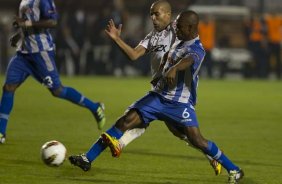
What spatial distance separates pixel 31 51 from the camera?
11453 mm

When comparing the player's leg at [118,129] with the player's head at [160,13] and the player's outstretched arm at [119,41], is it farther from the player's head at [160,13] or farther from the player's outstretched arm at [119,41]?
the player's head at [160,13]

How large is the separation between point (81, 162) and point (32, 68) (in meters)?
3.30

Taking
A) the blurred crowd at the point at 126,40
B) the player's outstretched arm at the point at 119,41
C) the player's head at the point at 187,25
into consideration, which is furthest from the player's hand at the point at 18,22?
the blurred crowd at the point at 126,40

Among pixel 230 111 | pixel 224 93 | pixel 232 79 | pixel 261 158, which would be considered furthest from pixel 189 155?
pixel 232 79

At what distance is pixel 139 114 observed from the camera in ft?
28.2

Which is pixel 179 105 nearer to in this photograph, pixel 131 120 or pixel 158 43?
pixel 131 120

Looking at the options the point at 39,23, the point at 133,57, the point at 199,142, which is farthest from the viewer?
the point at 39,23

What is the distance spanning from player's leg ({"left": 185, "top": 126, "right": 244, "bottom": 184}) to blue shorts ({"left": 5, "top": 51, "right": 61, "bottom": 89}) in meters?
3.57

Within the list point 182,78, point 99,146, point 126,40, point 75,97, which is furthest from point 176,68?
point 126,40

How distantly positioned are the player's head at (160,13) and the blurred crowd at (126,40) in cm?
1960

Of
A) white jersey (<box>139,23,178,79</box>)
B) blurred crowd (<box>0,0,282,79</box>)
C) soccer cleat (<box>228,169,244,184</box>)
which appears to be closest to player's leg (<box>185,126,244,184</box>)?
soccer cleat (<box>228,169,244,184</box>)

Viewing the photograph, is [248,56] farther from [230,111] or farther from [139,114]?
[139,114]

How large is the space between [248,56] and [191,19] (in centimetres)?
2154

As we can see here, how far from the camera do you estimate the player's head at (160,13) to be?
878 centimetres
